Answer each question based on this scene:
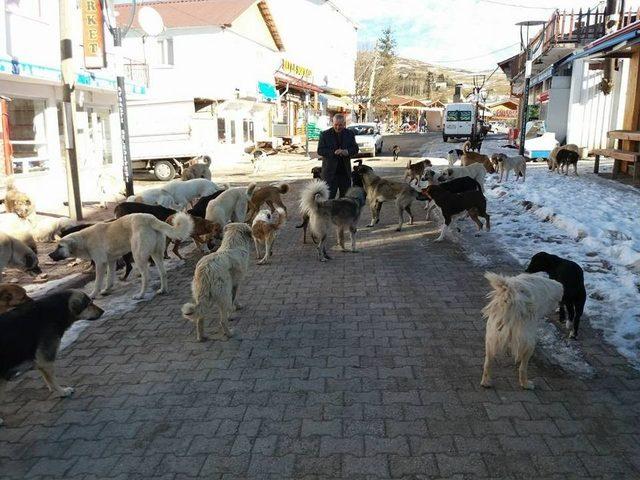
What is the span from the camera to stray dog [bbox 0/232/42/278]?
605cm

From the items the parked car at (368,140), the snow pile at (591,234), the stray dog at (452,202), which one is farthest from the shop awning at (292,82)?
the stray dog at (452,202)

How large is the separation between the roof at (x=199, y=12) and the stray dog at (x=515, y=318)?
2522cm

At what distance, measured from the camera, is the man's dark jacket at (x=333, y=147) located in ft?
29.5

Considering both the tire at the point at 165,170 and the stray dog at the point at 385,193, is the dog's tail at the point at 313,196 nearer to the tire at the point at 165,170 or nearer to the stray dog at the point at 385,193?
the stray dog at the point at 385,193

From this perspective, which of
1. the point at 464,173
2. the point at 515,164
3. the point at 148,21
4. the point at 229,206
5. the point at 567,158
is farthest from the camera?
the point at 567,158

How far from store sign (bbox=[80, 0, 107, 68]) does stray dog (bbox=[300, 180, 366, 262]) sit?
26.3ft

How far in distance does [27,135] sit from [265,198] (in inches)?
296

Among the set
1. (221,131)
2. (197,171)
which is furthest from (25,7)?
(221,131)

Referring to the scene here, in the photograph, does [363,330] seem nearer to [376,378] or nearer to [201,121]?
[376,378]

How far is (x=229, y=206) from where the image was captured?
27.7 feet

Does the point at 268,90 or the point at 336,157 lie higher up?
the point at 268,90

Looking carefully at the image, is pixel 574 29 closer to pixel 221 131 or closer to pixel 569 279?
pixel 221 131

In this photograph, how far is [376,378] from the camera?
3.97 m

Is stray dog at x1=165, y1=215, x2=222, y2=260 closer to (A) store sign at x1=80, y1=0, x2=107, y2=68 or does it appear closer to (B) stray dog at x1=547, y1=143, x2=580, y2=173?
(A) store sign at x1=80, y1=0, x2=107, y2=68
